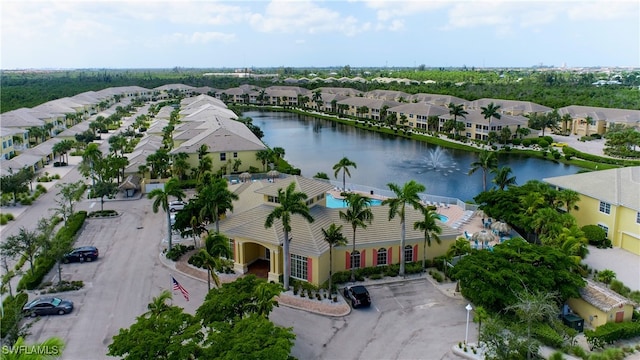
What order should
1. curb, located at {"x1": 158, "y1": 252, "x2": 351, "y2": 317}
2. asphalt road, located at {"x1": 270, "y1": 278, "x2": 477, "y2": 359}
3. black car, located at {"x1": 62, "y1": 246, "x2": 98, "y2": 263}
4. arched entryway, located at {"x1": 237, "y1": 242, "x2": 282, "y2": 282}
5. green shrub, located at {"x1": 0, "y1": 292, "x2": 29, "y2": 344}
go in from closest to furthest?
green shrub, located at {"x1": 0, "y1": 292, "x2": 29, "y2": 344} → asphalt road, located at {"x1": 270, "y1": 278, "x2": 477, "y2": 359} → curb, located at {"x1": 158, "y1": 252, "x2": 351, "y2": 317} → arched entryway, located at {"x1": 237, "y1": 242, "x2": 282, "y2": 282} → black car, located at {"x1": 62, "y1": 246, "x2": 98, "y2": 263}

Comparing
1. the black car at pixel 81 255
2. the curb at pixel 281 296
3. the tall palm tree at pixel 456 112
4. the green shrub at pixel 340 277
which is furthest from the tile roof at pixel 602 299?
the tall palm tree at pixel 456 112

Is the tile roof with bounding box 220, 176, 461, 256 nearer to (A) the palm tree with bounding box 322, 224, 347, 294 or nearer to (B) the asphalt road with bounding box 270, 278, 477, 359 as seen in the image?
(A) the palm tree with bounding box 322, 224, 347, 294

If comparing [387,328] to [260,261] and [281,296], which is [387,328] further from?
[260,261]

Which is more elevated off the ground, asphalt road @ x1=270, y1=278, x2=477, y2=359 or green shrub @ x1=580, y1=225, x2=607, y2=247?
green shrub @ x1=580, y1=225, x2=607, y2=247

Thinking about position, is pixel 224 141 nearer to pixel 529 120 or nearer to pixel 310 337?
pixel 310 337

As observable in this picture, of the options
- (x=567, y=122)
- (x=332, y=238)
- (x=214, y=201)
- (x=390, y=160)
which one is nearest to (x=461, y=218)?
(x=332, y=238)

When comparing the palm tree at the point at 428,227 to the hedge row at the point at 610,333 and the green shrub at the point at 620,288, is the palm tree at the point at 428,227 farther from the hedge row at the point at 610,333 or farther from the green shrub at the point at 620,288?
the green shrub at the point at 620,288

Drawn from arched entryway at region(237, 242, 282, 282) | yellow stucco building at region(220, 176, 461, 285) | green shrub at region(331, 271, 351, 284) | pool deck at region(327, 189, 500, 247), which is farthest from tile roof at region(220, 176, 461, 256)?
pool deck at region(327, 189, 500, 247)

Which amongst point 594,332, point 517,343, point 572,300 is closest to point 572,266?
point 572,300
